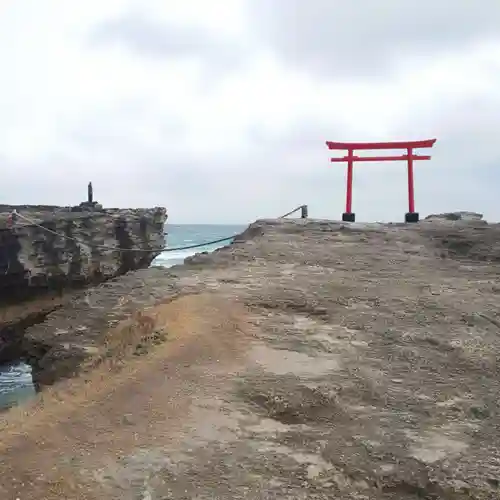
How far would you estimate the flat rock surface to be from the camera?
2945 mm

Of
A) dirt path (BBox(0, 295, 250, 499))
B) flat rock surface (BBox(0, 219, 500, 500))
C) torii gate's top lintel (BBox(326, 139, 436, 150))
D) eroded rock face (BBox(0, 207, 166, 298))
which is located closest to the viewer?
dirt path (BBox(0, 295, 250, 499))

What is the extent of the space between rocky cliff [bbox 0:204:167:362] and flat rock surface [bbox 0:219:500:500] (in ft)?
35.2

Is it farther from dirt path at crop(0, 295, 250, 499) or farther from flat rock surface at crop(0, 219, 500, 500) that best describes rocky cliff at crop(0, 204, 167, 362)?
dirt path at crop(0, 295, 250, 499)

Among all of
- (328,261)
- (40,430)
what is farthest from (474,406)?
(328,261)

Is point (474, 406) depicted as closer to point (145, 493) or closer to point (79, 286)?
point (145, 493)

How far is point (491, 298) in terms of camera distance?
237 inches

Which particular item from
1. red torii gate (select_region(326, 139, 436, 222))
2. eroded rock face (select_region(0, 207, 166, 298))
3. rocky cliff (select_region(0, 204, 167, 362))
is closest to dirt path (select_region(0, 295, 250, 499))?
red torii gate (select_region(326, 139, 436, 222))

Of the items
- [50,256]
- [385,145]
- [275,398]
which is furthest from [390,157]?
[50,256]

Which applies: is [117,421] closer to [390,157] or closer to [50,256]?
[390,157]

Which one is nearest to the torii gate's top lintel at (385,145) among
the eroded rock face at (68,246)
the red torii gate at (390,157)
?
the red torii gate at (390,157)

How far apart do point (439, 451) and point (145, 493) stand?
1658mm

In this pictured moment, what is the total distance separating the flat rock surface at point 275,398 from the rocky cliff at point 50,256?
35.2ft

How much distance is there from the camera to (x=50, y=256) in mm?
18781

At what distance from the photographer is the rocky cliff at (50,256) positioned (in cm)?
1700
